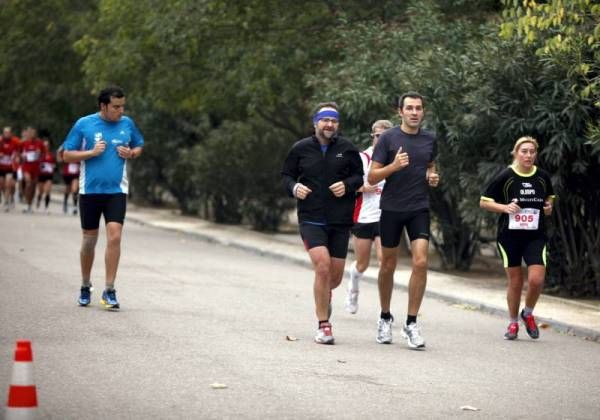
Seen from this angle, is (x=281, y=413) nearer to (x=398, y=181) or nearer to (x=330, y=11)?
(x=398, y=181)

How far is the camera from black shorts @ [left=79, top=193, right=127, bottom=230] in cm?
1335

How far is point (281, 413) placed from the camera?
8.33m

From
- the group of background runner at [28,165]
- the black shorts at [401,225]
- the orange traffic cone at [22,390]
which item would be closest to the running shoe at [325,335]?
the black shorts at [401,225]

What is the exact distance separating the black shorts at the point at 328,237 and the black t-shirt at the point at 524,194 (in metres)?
1.64

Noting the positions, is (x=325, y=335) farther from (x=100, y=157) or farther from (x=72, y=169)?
(x=72, y=169)

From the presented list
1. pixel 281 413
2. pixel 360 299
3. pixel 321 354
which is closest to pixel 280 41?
pixel 360 299

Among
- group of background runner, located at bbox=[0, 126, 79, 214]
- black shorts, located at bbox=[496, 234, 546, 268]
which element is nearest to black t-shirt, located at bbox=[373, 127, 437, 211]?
black shorts, located at bbox=[496, 234, 546, 268]

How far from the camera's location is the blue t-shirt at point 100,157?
13.3 meters

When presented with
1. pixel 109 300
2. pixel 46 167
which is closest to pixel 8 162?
pixel 46 167

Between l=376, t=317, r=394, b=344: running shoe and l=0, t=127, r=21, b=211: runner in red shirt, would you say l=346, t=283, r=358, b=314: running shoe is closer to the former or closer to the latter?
l=376, t=317, r=394, b=344: running shoe

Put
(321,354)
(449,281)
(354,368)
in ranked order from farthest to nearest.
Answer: (449,281), (321,354), (354,368)

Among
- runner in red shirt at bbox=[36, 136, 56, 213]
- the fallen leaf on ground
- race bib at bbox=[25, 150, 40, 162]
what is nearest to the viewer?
the fallen leaf on ground

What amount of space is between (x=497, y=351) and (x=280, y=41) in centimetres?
1394

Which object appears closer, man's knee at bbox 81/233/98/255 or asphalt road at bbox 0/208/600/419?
asphalt road at bbox 0/208/600/419
